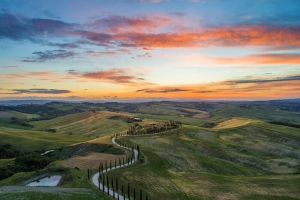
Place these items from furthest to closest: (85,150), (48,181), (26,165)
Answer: (85,150) < (26,165) < (48,181)

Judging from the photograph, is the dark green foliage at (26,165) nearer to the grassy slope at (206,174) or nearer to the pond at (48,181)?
the pond at (48,181)

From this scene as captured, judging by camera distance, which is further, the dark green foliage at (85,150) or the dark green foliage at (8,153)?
the dark green foliage at (8,153)

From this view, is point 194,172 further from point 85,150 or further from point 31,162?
point 31,162

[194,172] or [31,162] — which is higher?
[31,162]

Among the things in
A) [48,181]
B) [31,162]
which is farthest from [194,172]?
[31,162]

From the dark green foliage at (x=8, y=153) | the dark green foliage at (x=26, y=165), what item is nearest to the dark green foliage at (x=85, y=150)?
the dark green foliage at (x=26, y=165)

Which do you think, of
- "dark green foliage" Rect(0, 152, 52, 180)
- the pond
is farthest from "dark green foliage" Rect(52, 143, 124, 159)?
the pond

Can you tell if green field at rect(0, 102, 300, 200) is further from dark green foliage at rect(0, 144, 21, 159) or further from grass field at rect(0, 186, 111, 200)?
Result: dark green foliage at rect(0, 144, 21, 159)

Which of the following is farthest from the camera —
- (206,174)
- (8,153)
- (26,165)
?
(8,153)

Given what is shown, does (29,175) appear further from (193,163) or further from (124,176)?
(193,163)
